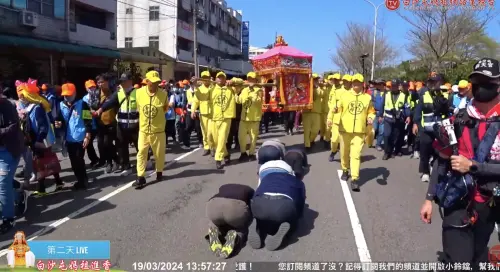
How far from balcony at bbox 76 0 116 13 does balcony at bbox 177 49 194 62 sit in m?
12.1

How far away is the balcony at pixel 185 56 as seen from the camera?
37.9 meters

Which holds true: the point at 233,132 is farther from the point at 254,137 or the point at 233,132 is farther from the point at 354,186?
the point at 354,186

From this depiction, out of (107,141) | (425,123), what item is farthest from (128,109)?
(425,123)

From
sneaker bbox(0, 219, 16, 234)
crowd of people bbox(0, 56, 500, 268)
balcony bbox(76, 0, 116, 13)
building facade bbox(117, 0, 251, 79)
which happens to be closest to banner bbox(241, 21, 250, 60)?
building facade bbox(117, 0, 251, 79)

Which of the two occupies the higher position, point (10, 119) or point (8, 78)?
point (8, 78)

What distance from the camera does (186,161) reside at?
9.27m

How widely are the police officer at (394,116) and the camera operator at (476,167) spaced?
6.86 meters

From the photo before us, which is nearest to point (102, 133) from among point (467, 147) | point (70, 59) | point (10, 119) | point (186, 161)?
point (186, 161)

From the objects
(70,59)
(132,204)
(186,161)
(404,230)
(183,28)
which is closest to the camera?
(404,230)

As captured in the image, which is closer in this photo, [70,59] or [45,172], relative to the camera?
[45,172]

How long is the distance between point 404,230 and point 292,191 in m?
1.51

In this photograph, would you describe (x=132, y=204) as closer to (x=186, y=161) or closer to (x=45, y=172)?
(x=45, y=172)

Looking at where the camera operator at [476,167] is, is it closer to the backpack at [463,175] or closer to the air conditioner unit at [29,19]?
the backpack at [463,175]

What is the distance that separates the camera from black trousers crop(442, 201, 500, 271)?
9.18 feet
